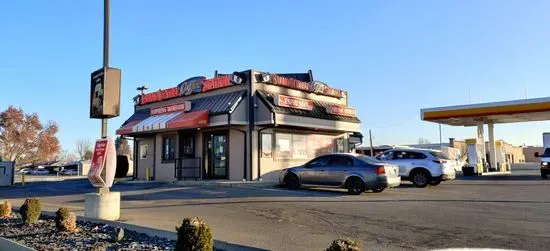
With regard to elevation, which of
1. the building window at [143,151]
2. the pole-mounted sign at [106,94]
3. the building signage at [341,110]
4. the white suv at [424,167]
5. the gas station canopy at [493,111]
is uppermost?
the gas station canopy at [493,111]

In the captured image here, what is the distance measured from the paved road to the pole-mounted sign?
8.27 feet

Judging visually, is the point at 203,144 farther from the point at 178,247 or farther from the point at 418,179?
the point at 178,247

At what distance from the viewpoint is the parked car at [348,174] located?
17.0m

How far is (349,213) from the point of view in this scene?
1208 cm

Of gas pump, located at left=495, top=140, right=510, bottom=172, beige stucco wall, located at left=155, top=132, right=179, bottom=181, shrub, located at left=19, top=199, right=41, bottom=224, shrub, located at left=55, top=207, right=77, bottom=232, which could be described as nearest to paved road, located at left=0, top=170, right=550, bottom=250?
shrub, located at left=55, top=207, right=77, bottom=232

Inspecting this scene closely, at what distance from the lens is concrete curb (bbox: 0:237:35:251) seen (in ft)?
25.5

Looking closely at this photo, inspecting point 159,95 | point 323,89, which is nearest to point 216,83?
point 159,95

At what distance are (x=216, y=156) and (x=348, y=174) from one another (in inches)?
342

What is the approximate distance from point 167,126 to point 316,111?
24.6 feet

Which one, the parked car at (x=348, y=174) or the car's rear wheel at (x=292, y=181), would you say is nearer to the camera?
the parked car at (x=348, y=174)

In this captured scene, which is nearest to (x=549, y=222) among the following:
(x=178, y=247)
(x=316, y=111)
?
(x=178, y=247)

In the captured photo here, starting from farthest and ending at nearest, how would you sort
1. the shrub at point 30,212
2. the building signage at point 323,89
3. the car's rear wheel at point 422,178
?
the building signage at point 323,89, the car's rear wheel at point 422,178, the shrub at point 30,212

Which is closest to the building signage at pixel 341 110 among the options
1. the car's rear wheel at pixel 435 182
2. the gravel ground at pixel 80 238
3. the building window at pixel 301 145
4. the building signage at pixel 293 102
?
the building window at pixel 301 145

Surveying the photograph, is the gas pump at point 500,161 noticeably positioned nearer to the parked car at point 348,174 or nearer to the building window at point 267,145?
the building window at point 267,145
